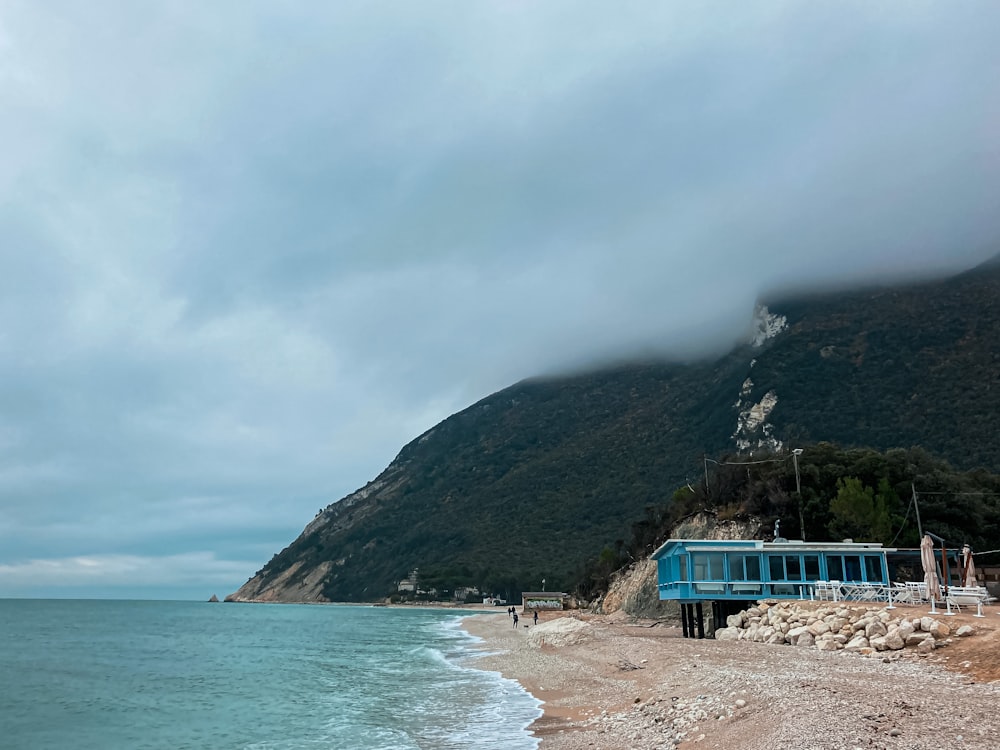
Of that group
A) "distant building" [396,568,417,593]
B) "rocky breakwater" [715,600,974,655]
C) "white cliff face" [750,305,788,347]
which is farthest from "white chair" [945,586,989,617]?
"distant building" [396,568,417,593]

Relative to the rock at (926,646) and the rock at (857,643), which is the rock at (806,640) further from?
the rock at (926,646)

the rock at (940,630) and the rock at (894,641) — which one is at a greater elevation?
the rock at (940,630)

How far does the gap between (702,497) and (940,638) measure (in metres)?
34.9

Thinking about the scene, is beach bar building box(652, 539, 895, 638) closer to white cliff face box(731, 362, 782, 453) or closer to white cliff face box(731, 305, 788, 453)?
white cliff face box(731, 305, 788, 453)

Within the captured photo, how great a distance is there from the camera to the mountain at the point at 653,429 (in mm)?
82375

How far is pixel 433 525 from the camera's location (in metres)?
152

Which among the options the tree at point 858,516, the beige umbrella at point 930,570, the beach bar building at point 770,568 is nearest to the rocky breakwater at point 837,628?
the beach bar building at point 770,568

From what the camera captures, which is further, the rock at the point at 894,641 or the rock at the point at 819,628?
the rock at the point at 819,628

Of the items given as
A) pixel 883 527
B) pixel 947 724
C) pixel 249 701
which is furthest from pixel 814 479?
pixel 947 724

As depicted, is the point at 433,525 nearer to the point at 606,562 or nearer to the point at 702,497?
the point at 606,562

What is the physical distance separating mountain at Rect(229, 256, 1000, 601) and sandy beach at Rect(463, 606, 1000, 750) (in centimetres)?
4910

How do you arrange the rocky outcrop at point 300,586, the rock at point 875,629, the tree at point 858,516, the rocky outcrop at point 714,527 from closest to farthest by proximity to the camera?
the rock at point 875,629 → the tree at point 858,516 → the rocky outcrop at point 714,527 → the rocky outcrop at point 300,586

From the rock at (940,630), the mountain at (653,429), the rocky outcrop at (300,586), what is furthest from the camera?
the rocky outcrop at (300,586)

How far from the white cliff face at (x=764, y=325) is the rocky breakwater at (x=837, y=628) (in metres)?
98.4
